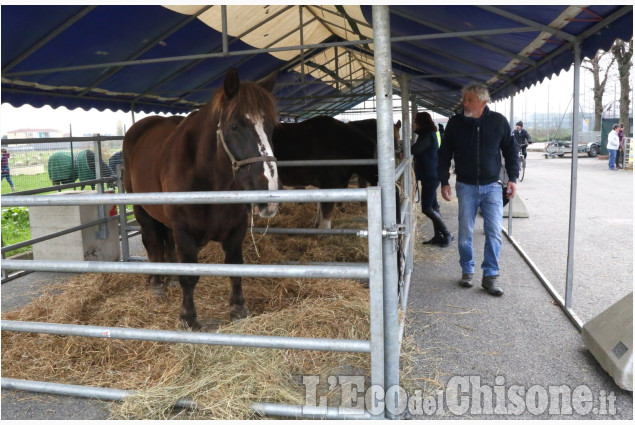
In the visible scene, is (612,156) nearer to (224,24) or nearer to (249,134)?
(224,24)

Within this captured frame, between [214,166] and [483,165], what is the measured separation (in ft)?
7.56

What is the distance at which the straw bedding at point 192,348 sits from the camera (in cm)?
227

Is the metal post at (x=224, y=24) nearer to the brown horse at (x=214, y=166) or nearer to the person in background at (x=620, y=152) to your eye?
the brown horse at (x=214, y=166)

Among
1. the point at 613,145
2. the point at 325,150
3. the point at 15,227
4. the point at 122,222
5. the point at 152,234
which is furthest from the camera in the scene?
the point at 613,145

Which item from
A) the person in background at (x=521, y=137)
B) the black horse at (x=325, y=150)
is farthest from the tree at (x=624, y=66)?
the black horse at (x=325, y=150)

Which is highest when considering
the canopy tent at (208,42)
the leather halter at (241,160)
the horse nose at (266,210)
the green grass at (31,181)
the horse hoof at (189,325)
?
the canopy tent at (208,42)

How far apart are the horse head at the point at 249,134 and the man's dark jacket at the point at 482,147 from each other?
1.98m

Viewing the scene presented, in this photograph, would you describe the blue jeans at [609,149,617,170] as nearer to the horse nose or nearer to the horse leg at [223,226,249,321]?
the horse leg at [223,226,249,321]

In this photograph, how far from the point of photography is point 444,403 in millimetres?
2309

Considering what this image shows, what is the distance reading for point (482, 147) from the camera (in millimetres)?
3871

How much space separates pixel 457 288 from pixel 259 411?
8.27 feet

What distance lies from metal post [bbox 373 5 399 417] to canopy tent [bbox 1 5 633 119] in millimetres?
1601

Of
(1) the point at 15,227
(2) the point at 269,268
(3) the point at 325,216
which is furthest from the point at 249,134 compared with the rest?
(1) the point at 15,227

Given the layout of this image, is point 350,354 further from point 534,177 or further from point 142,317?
point 534,177
